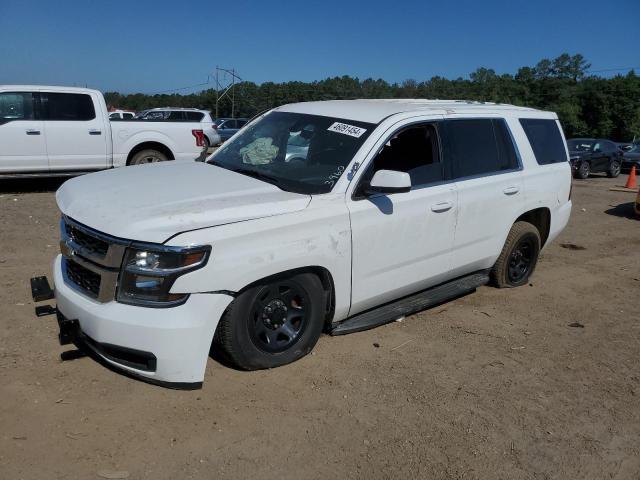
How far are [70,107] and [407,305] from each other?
830 centimetres

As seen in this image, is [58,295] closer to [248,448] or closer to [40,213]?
[248,448]

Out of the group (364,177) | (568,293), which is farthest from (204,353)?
(568,293)

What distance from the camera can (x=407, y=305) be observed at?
433cm

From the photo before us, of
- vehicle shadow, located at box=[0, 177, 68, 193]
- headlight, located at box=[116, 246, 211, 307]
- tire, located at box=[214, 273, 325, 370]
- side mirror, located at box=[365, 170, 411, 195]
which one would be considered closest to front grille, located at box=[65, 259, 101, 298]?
headlight, located at box=[116, 246, 211, 307]

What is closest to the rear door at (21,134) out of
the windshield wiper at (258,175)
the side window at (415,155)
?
the windshield wiper at (258,175)

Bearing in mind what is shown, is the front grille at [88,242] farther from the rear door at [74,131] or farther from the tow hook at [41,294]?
the rear door at [74,131]

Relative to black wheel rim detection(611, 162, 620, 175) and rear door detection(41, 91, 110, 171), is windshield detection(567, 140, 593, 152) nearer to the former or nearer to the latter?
black wheel rim detection(611, 162, 620, 175)

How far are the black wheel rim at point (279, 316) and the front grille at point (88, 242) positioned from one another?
3.08 feet

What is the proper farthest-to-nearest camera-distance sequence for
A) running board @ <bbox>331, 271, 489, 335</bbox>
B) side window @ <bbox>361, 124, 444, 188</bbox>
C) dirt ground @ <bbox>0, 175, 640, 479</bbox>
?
side window @ <bbox>361, 124, 444, 188</bbox>
running board @ <bbox>331, 271, 489, 335</bbox>
dirt ground @ <bbox>0, 175, 640, 479</bbox>

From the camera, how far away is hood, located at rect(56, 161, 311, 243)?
118 inches

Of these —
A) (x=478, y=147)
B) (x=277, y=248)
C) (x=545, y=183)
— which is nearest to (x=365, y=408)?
(x=277, y=248)

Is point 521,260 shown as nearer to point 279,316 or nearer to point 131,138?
point 279,316

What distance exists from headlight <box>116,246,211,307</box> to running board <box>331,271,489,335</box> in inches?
52.3

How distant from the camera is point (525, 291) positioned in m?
5.69
